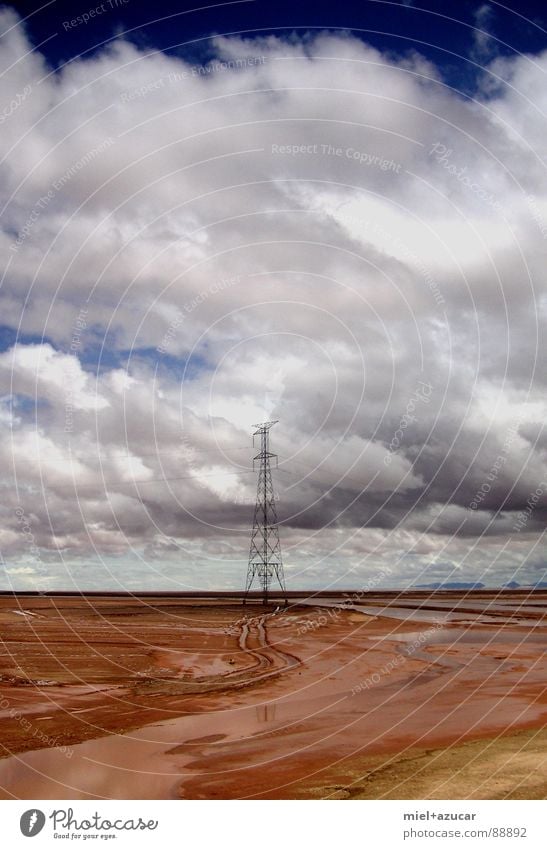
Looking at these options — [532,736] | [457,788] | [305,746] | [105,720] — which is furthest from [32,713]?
[532,736]

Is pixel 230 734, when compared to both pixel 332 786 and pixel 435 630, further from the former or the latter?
pixel 435 630
